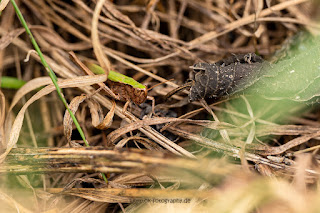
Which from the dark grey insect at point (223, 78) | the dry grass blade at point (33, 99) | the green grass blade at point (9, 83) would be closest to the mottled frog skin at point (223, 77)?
the dark grey insect at point (223, 78)

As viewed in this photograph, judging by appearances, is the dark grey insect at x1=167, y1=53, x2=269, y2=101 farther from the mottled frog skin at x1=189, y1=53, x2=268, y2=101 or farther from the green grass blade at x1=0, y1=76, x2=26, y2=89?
the green grass blade at x1=0, y1=76, x2=26, y2=89

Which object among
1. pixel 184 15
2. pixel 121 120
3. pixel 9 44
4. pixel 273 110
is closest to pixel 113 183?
pixel 121 120

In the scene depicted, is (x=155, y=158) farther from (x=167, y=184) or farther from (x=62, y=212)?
(x=62, y=212)

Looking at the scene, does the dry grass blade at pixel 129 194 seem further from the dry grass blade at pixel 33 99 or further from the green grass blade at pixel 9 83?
the green grass blade at pixel 9 83

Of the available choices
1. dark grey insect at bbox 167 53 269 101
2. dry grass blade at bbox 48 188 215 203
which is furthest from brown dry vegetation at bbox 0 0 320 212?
dark grey insect at bbox 167 53 269 101

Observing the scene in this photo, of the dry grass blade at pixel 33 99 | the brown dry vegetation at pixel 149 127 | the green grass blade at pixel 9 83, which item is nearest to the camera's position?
the brown dry vegetation at pixel 149 127

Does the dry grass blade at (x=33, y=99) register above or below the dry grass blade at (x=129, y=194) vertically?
above

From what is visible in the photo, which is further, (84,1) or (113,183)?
(84,1)

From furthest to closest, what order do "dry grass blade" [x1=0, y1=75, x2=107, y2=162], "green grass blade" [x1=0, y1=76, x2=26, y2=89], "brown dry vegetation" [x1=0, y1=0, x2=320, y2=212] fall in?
"green grass blade" [x1=0, y1=76, x2=26, y2=89] < "dry grass blade" [x1=0, y1=75, x2=107, y2=162] < "brown dry vegetation" [x1=0, y1=0, x2=320, y2=212]
